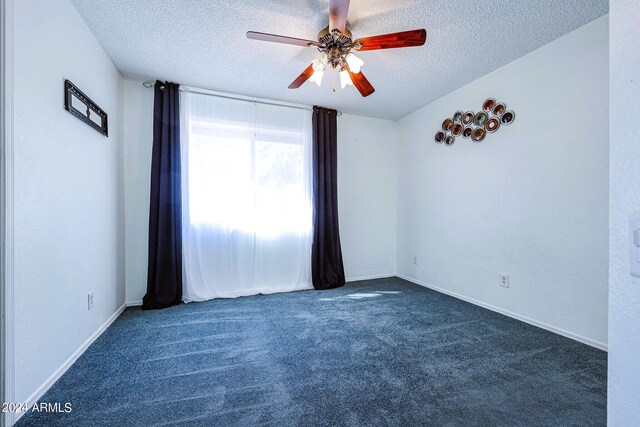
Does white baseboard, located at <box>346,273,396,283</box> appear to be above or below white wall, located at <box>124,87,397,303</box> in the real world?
below

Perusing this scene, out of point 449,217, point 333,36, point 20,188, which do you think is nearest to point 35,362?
point 20,188

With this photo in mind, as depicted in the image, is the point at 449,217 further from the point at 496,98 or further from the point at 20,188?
the point at 20,188

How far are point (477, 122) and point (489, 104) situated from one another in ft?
0.65

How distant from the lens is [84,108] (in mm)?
1965

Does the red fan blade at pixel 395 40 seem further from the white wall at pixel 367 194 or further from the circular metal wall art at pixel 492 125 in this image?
the white wall at pixel 367 194

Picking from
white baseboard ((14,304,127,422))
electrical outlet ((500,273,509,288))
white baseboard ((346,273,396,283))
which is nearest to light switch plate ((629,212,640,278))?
white baseboard ((14,304,127,422))

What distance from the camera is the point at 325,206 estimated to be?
11.7ft

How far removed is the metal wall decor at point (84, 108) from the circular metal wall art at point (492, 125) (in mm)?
3491

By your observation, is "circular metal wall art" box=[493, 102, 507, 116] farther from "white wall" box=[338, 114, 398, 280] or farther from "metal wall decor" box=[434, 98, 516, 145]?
"white wall" box=[338, 114, 398, 280]

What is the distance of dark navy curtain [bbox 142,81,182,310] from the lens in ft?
9.26

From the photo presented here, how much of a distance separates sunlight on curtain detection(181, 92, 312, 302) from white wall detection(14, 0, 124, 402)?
837mm

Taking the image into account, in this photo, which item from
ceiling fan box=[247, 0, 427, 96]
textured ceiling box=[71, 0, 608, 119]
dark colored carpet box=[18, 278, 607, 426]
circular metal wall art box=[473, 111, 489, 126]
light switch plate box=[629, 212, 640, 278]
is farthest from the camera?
circular metal wall art box=[473, 111, 489, 126]

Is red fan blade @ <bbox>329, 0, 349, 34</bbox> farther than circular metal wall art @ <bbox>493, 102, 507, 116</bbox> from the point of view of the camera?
No

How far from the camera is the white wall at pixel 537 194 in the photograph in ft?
6.49
